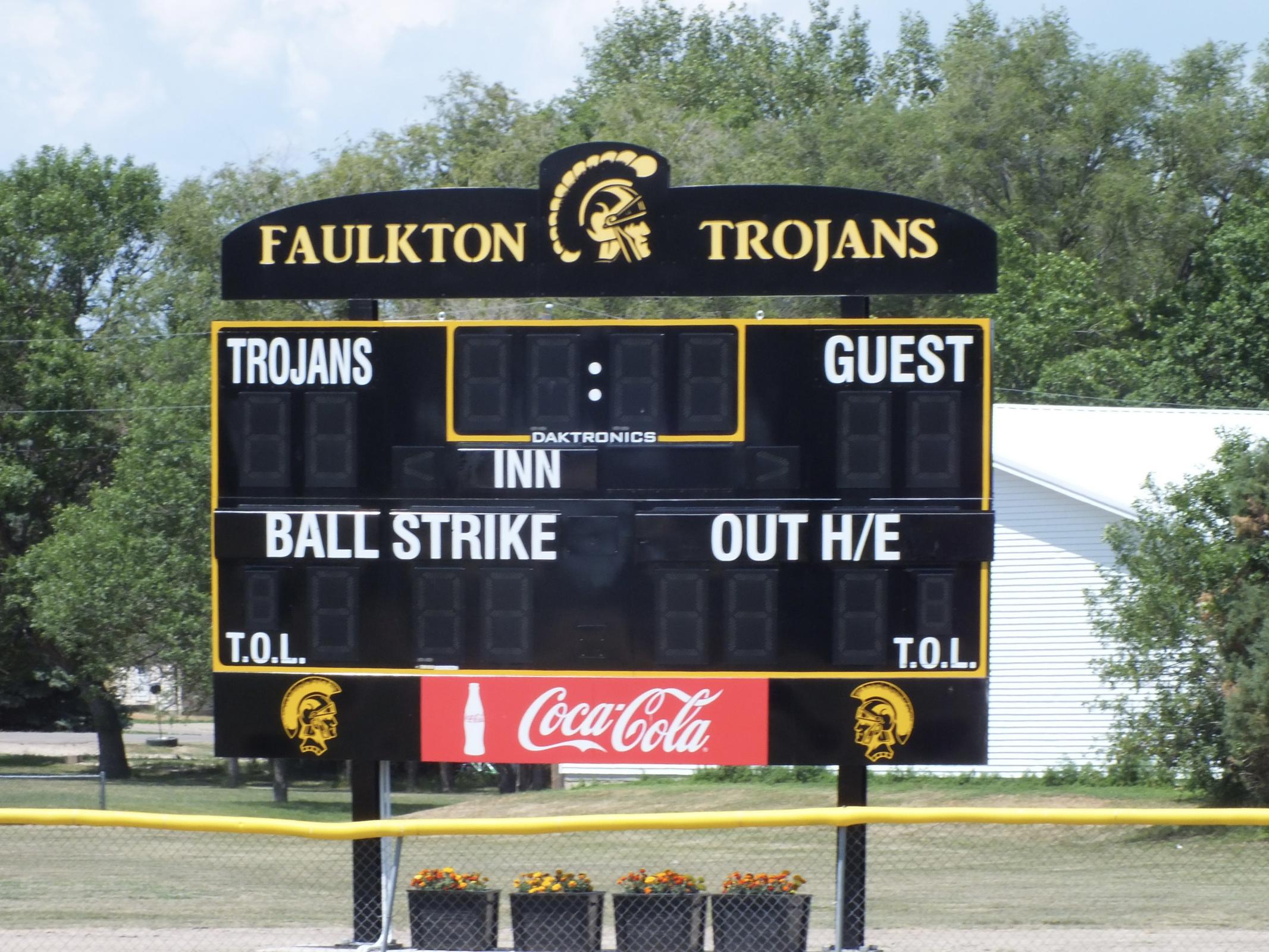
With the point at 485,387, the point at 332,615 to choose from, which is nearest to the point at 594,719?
the point at 332,615

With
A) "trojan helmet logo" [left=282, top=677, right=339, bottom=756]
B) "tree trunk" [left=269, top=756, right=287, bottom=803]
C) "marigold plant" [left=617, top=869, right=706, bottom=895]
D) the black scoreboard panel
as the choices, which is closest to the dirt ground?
"marigold plant" [left=617, top=869, right=706, bottom=895]

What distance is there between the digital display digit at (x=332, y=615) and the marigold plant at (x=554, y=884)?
187 centimetres

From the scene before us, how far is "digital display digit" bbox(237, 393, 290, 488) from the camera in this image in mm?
10547

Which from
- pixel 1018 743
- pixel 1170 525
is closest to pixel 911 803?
pixel 1018 743

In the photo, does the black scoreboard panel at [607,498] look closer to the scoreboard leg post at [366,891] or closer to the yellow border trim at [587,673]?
the yellow border trim at [587,673]

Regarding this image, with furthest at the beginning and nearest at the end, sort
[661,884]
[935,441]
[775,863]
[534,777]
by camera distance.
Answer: [534,777] < [775,863] < [935,441] < [661,884]

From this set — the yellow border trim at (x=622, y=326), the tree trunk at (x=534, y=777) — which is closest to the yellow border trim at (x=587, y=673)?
the yellow border trim at (x=622, y=326)

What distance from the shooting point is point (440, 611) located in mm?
10438

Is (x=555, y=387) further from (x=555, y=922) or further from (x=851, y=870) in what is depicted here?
(x=851, y=870)

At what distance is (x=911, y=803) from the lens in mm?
23109

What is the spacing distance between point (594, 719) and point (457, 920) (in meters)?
1.54

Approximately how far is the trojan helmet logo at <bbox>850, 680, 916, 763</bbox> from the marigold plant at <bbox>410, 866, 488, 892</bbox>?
2.62 metres

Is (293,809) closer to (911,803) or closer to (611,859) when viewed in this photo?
(911,803)

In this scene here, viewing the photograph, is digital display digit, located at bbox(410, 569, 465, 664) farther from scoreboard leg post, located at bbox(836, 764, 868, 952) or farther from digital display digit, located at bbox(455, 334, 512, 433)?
scoreboard leg post, located at bbox(836, 764, 868, 952)
